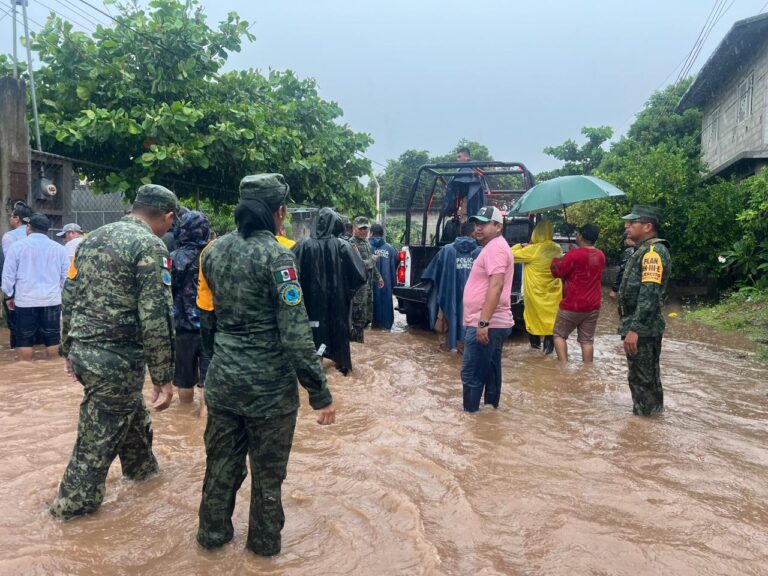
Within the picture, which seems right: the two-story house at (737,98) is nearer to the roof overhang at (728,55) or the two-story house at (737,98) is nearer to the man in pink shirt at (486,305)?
the roof overhang at (728,55)

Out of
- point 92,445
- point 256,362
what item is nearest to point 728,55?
point 256,362

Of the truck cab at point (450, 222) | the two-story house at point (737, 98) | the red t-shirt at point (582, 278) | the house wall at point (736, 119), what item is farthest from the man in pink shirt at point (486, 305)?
the house wall at point (736, 119)

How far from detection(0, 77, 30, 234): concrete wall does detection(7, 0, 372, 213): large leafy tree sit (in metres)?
0.63

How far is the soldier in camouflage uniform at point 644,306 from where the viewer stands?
16.1 feet

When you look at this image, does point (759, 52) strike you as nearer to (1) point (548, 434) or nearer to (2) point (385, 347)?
(2) point (385, 347)

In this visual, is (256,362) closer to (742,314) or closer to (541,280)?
(541,280)

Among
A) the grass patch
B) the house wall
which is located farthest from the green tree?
the grass patch

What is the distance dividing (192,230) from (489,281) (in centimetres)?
246

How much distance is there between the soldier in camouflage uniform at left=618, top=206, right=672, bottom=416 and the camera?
16.1ft

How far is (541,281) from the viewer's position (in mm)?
7578

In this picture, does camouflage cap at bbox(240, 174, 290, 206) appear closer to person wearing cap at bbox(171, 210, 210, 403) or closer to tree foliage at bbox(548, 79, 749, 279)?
person wearing cap at bbox(171, 210, 210, 403)

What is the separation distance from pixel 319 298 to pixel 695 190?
1263 centimetres

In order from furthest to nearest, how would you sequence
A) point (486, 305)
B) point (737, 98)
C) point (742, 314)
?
point (737, 98)
point (742, 314)
point (486, 305)

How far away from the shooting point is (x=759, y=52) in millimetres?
15484
